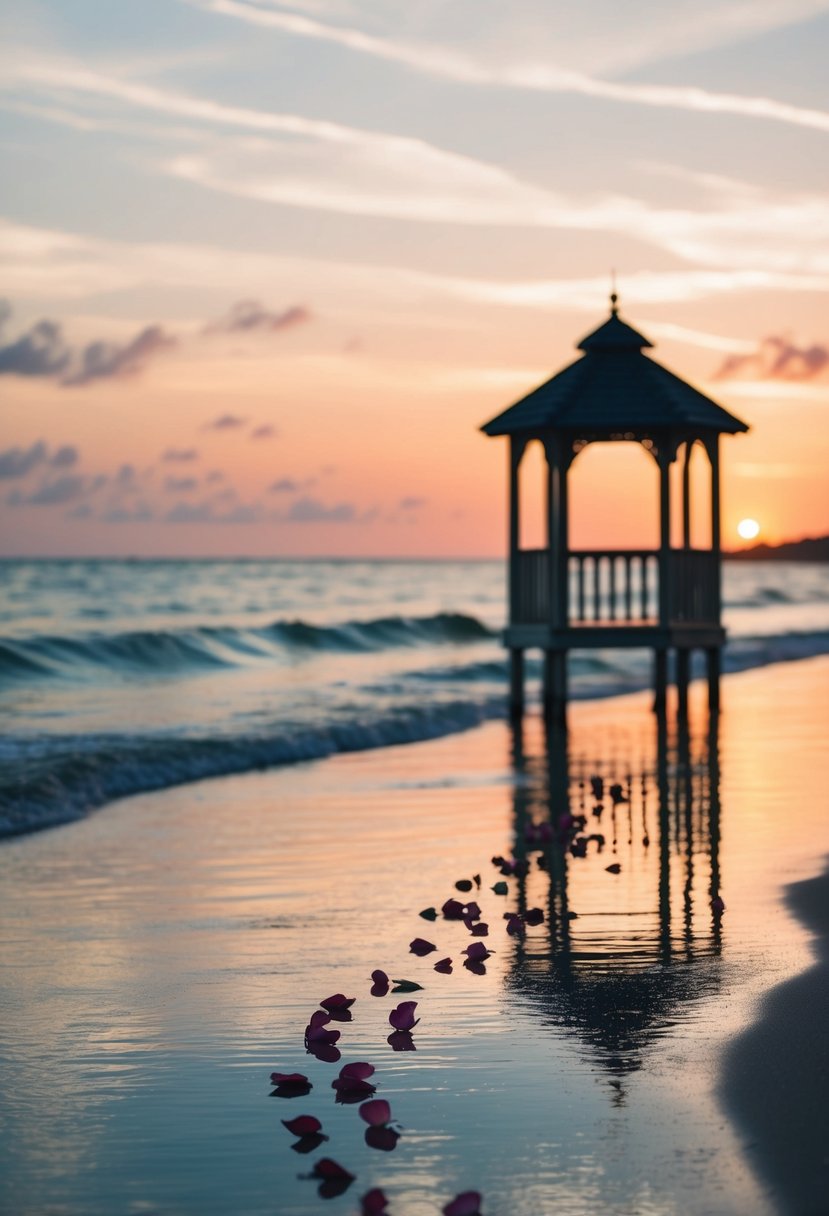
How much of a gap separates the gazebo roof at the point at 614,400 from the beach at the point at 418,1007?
825cm

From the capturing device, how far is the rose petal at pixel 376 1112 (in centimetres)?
459

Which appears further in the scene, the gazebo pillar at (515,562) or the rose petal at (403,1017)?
the gazebo pillar at (515,562)

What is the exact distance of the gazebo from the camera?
1995 centimetres

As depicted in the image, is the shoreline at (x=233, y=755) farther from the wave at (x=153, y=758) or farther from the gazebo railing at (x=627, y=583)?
the gazebo railing at (x=627, y=583)

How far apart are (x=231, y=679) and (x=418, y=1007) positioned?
23.7 meters

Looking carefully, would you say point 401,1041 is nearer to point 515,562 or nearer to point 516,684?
point 515,562

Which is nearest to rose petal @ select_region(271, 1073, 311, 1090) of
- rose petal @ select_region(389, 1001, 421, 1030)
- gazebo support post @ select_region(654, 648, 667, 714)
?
rose petal @ select_region(389, 1001, 421, 1030)

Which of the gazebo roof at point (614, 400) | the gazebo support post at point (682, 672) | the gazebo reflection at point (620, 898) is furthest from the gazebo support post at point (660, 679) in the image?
the gazebo reflection at point (620, 898)

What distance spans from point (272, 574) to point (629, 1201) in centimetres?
9922

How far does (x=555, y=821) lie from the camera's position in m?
11.3

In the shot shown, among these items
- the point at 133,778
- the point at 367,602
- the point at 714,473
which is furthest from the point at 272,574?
the point at 133,778

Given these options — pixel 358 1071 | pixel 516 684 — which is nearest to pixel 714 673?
pixel 516 684

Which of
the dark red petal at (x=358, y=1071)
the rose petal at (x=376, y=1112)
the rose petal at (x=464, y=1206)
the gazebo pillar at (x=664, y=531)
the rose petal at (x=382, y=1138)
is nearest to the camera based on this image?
the rose petal at (x=464, y=1206)

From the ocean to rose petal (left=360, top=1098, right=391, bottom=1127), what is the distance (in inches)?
275
